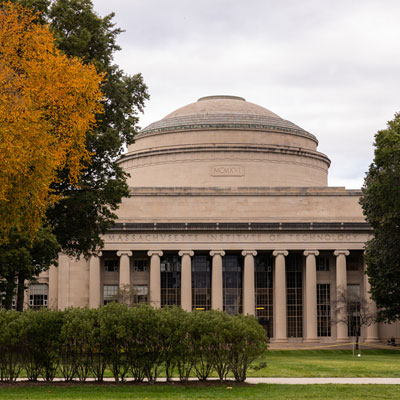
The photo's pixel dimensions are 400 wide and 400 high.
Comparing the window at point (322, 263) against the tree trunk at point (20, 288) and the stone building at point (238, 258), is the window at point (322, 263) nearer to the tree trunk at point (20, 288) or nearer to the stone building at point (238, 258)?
the stone building at point (238, 258)

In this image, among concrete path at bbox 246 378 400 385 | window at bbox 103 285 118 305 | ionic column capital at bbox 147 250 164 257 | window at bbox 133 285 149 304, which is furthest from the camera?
window at bbox 103 285 118 305

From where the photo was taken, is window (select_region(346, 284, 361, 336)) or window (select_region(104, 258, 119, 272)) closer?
window (select_region(346, 284, 361, 336))

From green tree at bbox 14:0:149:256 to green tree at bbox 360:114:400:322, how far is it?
1792 cm

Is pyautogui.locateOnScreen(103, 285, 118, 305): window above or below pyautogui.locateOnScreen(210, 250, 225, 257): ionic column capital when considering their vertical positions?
below

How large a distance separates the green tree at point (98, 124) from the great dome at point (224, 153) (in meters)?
50.1

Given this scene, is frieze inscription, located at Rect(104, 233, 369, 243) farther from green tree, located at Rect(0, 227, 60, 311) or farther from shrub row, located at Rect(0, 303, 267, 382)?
shrub row, located at Rect(0, 303, 267, 382)

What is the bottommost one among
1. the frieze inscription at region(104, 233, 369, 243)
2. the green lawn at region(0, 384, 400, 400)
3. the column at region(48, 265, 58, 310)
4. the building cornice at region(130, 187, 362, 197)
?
the green lawn at region(0, 384, 400, 400)

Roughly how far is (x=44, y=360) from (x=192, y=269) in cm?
5483

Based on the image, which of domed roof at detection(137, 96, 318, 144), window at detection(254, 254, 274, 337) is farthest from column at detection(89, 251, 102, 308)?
domed roof at detection(137, 96, 318, 144)

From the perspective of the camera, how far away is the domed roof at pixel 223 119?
92500mm

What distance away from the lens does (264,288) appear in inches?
3270

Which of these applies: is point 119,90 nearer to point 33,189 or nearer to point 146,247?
point 33,189

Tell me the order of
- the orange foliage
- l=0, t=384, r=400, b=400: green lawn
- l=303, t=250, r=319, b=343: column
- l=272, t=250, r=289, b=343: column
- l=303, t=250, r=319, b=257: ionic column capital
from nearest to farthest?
l=0, t=384, r=400, b=400: green lawn, the orange foliage, l=303, t=250, r=319, b=343: column, l=272, t=250, r=289, b=343: column, l=303, t=250, r=319, b=257: ionic column capital

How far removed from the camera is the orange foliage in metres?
25.7
